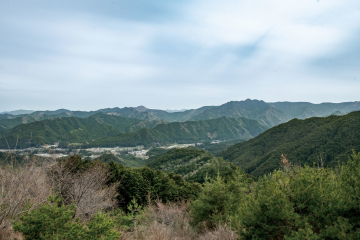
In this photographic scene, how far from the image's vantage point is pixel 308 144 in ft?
296

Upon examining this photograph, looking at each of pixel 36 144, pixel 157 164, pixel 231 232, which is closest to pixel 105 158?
pixel 157 164

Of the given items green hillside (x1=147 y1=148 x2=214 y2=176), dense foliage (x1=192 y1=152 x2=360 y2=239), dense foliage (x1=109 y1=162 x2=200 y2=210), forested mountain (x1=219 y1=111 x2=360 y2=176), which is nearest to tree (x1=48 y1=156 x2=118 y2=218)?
dense foliage (x1=109 y1=162 x2=200 y2=210)

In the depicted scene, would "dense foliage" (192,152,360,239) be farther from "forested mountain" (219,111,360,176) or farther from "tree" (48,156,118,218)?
"forested mountain" (219,111,360,176)

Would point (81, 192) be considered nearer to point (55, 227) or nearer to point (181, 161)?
point (55, 227)

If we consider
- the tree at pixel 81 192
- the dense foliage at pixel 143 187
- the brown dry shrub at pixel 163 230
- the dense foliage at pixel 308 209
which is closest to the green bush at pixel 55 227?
the brown dry shrub at pixel 163 230

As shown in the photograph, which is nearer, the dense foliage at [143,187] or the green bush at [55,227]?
the green bush at [55,227]

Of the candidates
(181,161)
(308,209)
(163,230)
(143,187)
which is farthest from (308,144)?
(163,230)

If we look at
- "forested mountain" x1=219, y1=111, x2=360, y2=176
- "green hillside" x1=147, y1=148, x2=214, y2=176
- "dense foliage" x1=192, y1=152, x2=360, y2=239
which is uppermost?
"dense foliage" x1=192, y1=152, x2=360, y2=239

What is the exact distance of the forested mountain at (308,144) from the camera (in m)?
75.9

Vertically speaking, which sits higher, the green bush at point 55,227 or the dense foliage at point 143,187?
the green bush at point 55,227

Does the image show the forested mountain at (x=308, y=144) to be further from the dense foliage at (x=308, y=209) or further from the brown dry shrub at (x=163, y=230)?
the dense foliage at (x=308, y=209)

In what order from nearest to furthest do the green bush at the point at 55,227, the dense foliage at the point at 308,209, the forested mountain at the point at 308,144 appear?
the green bush at the point at 55,227 < the dense foliage at the point at 308,209 < the forested mountain at the point at 308,144

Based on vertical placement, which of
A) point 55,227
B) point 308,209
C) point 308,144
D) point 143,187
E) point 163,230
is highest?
point 55,227

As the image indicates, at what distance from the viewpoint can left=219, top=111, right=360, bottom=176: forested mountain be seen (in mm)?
75875
